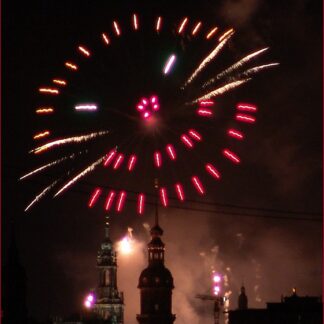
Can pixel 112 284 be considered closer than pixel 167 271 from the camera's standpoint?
No

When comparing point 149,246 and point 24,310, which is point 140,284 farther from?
A: point 24,310

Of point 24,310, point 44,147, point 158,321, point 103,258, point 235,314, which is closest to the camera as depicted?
point 44,147

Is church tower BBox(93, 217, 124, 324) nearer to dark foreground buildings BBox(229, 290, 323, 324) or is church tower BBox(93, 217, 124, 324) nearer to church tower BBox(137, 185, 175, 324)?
church tower BBox(137, 185, 175, 324)

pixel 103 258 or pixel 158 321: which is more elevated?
pixel 103 258

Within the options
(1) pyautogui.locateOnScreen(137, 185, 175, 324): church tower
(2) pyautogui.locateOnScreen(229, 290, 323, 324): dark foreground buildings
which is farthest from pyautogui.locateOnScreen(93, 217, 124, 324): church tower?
(2) pyautogui.locateOnScreen(229, 290, 323, 324): dark foreground buildings

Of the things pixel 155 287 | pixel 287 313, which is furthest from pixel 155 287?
pixel 287 313

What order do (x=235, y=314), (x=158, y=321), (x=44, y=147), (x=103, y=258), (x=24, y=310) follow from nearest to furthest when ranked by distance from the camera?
(x=44, y=147)
(x=24, y=310)
(x=235, y=314)
(x=158, y=321)
(x=103, y=258)

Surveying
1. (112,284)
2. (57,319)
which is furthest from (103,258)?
(57,319)
